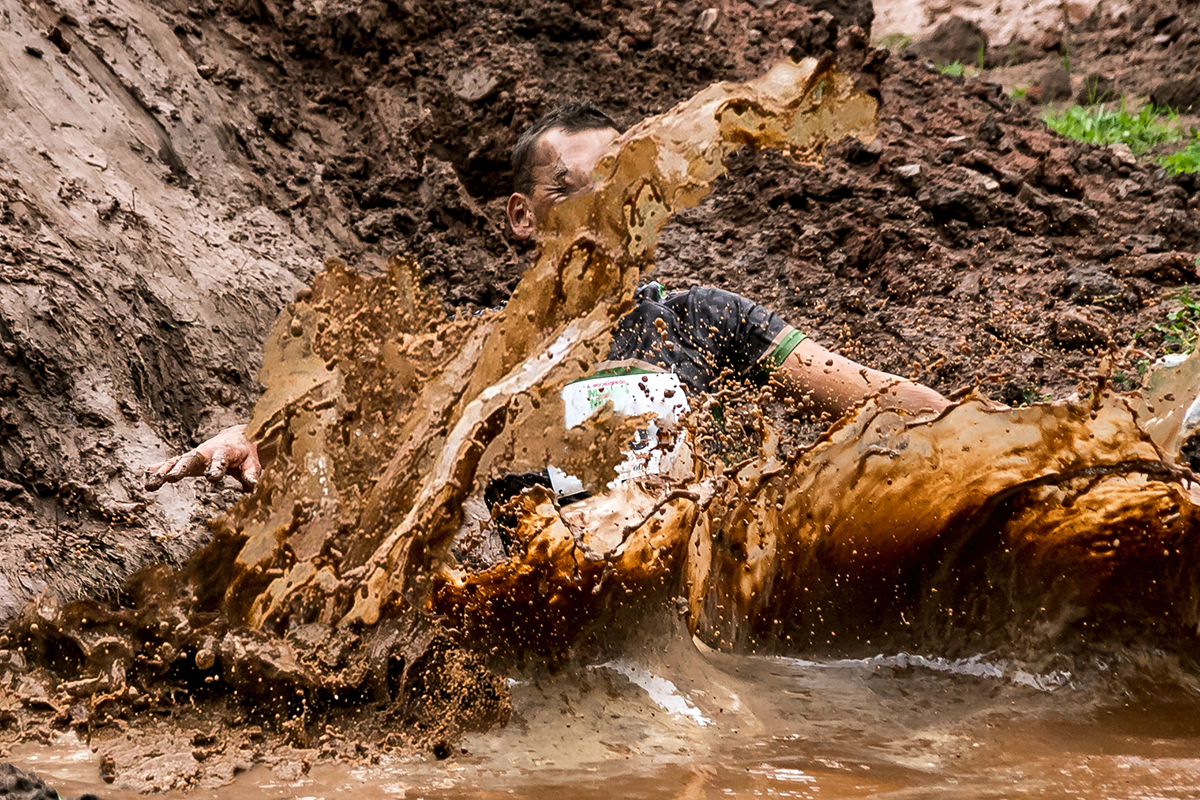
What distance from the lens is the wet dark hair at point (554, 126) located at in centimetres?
344

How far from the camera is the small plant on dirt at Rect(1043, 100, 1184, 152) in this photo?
19.8ft

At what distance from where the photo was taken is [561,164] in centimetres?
337

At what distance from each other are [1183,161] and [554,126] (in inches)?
151

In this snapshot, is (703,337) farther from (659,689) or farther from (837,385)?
(659,689)

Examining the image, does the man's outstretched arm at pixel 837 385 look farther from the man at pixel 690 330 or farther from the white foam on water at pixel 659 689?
the white foam on water at pixel 659 689

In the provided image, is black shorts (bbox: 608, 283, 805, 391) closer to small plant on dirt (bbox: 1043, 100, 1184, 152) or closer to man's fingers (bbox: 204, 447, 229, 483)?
man's fingers (bbox: 204, 447, 229, 483)

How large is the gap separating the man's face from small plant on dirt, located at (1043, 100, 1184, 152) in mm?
3573

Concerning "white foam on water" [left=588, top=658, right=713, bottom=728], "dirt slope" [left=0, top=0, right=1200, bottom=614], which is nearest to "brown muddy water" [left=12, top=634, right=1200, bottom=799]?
"white foam on water" [left=588, top=658, right=713, bottom=728]

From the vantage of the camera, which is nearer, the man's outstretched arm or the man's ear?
the man's outstretched arm

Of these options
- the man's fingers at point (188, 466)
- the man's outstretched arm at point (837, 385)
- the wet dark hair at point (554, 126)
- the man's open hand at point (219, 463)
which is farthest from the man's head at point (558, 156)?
the man's fingers at point (188, 466)

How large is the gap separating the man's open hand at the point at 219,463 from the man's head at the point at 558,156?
109cm

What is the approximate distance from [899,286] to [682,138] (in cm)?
221

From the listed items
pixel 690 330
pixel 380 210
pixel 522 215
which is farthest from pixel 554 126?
pixel 380 210

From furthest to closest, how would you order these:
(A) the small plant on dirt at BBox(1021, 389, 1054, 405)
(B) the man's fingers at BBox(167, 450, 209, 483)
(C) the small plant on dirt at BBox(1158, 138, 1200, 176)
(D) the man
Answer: (C) the small plant on dirt at BBox(1158, 138, 1200, 176), (A) the small plant on dirt at BBox(1021, 389, 1054, 405), (D) the man, (B) the man's fingers at BBox(167, 450, 209, 483)
